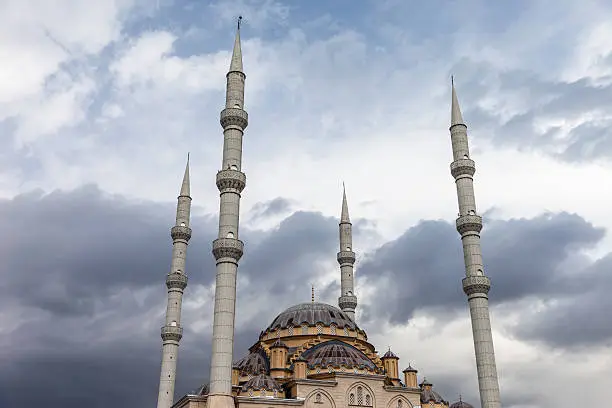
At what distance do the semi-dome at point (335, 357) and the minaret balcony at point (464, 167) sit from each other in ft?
50.4

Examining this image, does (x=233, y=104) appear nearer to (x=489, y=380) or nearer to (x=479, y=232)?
(x=479, y=232)

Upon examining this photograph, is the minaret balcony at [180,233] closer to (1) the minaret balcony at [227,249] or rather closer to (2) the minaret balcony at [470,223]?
(1) the minaret balcony at [227,249]

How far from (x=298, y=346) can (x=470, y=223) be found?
52.5 ft

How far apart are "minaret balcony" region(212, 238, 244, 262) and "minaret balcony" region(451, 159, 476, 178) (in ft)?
58.2

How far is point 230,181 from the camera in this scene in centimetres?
4034

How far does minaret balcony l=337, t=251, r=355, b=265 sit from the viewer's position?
6000 centimetres

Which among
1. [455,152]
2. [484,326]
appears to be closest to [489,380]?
[484,326]

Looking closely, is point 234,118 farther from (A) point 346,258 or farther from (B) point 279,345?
(A) point 346,258

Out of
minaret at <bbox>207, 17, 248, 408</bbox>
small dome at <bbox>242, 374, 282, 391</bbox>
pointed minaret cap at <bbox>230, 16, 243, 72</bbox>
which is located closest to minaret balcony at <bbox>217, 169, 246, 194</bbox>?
minaret at <bbox>207, 17, 248, 408</bbox>

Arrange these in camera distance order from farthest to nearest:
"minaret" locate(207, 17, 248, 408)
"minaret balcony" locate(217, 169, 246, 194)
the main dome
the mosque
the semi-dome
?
1. the main dome
2. the semi-dome
3. "minaret balcony" locate(217, 169, 246, 194)
4. the mosque
5. "minaret" locate(207, 17, 248, 408)

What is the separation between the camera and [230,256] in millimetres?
38625

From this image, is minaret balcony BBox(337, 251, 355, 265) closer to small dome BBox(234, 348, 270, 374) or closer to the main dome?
the main dome

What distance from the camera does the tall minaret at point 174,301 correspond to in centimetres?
4738

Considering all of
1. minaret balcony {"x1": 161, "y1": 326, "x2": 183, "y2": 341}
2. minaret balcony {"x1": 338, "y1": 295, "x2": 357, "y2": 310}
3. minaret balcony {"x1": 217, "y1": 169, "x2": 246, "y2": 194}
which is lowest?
minaret balcony {"x1": 161, "y1": 326, "x2": 183, "y2": 341}
